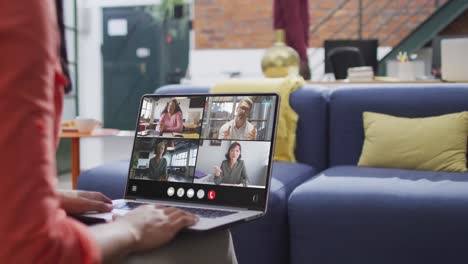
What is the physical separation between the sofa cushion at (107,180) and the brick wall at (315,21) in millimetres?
5006

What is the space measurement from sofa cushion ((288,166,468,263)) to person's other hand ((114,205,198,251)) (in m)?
1.28

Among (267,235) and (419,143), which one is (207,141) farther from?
(419,143)

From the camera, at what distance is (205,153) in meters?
1.29

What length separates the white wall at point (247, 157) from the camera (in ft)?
4.09

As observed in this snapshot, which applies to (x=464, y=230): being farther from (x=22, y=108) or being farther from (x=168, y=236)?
(x=22, y=108)

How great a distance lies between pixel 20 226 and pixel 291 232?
67.7 inches

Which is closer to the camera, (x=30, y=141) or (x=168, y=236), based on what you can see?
(x=30, y=141)

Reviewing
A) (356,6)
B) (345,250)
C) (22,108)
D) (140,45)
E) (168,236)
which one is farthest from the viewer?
(140,45)

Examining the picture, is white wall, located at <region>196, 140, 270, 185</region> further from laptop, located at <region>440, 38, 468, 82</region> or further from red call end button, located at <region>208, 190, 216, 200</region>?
laptop, located at <region>440, 38, 468, 82</region>

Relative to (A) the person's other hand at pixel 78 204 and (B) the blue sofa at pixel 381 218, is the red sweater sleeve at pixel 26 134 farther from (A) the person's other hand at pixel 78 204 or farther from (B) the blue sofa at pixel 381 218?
(B) the blue sofa at pixel 381 218

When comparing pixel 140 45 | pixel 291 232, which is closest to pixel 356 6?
pixel 140 45

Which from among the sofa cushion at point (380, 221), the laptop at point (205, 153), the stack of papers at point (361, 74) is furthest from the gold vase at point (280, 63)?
the laptop at point (205, 153)

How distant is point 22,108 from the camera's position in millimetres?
559

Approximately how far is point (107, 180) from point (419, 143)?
136 centimetres
